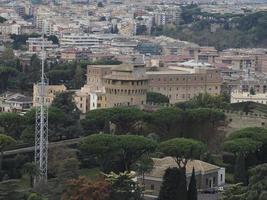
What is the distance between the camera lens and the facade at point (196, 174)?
1307 inches

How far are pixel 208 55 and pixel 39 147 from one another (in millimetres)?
48350

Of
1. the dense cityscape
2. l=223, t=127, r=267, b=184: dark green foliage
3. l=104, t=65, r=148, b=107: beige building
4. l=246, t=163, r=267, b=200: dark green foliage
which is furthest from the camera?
l=104, t=65, r=148, b=107: beige building

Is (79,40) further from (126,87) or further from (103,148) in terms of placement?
(103,148)

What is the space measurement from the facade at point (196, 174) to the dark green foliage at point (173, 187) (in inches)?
178

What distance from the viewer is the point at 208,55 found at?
80.6 metres

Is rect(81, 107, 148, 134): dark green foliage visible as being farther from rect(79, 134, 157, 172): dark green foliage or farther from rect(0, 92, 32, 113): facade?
rect(0, 92, 32, 113): facade

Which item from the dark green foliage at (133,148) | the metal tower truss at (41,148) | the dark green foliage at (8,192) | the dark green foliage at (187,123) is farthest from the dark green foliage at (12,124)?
the dark green foliage at (8,192)

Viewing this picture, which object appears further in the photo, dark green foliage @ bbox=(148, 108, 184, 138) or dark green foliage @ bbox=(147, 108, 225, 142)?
dark green foliage @ bbox=(147, 108, 225, 142)

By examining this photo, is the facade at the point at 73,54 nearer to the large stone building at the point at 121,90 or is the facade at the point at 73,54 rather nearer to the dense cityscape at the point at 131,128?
the dense cityscape at the point at 131,128

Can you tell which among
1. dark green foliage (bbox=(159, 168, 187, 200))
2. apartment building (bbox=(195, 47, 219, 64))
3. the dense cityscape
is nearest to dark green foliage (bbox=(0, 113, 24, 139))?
the dense cityscape

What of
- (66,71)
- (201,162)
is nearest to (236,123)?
(201,162)

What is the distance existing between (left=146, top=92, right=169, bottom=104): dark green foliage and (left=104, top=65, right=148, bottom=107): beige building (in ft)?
10.4

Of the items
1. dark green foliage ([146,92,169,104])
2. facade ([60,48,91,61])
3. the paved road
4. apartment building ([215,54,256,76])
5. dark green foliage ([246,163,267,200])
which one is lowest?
apartment building ([215,54,256,76])

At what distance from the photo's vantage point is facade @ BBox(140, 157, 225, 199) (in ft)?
109
